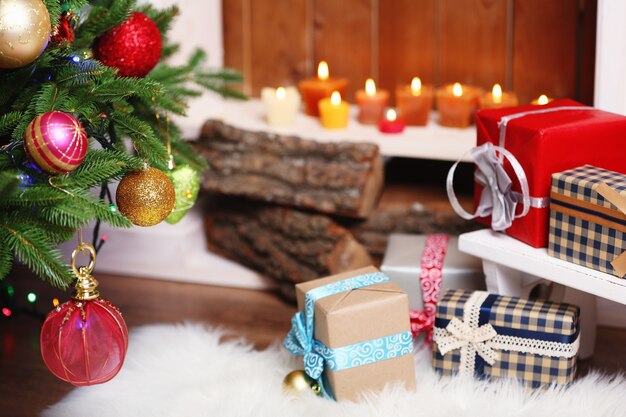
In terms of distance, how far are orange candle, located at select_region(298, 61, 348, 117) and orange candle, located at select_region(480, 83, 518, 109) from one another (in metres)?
0.39

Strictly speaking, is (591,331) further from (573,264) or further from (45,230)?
(45,230)

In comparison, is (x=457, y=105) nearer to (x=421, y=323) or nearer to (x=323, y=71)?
(x=323, y=71)

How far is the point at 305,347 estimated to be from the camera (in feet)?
4.78

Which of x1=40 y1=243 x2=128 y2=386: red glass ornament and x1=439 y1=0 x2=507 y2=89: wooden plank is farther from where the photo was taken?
x1=439 y1=0 x2=507 y2=89: wooden plank

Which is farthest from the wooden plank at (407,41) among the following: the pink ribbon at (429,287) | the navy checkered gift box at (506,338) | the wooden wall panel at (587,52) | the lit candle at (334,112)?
the navy checkered gift box at (506,338)

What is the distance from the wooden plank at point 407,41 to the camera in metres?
2.15

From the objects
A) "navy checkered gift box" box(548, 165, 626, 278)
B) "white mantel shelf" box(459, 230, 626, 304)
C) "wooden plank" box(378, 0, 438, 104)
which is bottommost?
"white mantel shelf" box(459, 230, 626, 304)

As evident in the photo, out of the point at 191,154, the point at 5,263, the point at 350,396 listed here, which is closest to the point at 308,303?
the point at 350,396

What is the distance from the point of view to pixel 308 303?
1.45 m

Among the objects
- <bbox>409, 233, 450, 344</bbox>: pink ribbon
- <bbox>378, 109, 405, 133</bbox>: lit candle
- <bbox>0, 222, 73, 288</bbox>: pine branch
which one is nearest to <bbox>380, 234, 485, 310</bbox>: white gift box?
<bbox>409, 233, 450, 344</bbox>: pink ribbon

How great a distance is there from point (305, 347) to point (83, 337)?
0.41 metres

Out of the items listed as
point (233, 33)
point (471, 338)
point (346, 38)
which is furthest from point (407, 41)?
point (471, 338)

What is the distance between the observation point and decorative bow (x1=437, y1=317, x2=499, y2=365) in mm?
1464

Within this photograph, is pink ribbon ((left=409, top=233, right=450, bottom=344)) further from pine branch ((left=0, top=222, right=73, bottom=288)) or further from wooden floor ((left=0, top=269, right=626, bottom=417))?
pine branch ((left=0, top=222, right=73, bottom=288))
